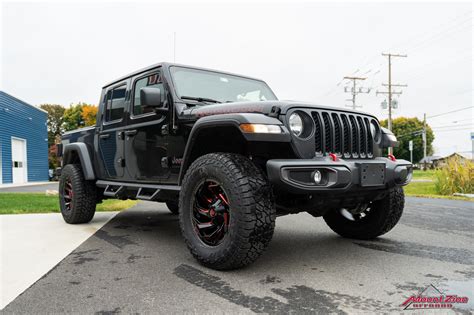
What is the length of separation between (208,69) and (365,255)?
8.99ft

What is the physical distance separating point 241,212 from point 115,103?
310 cm

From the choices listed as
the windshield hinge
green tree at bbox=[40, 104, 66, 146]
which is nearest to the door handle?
the windshield hinge

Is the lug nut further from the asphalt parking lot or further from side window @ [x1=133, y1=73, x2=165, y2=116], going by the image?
side window @ [x1=133, y1=73, x2=165, y2=116]

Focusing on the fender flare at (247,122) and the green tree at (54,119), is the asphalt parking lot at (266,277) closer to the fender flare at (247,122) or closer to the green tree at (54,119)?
the fender flare at (247,122)

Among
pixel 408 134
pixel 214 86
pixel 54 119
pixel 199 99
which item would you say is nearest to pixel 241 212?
pixel 199 99

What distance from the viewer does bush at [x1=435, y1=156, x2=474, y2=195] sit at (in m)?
12.7

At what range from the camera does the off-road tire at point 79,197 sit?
548 cm

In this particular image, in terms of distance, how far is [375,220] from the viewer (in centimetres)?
423

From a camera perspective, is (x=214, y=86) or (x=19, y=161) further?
(x=19, y=161)

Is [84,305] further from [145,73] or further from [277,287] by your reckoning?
[145,73]

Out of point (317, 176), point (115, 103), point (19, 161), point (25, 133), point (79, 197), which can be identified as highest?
point (25, 133)

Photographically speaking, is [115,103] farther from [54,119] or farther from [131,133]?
[54,119]

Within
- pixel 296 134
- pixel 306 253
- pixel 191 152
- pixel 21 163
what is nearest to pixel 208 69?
pixel 191 152

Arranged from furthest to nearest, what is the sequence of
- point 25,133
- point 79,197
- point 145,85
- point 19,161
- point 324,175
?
point 25,133, point 19,161, point 79,197, point 145,85, point 324,175
